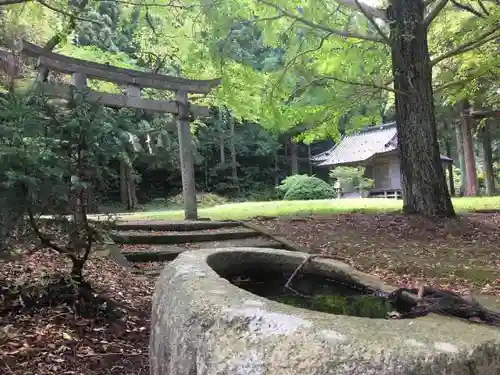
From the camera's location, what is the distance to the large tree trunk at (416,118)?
24.0 ft

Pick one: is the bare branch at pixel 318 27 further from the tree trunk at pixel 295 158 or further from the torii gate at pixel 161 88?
the tree trunk at pixel 295 158

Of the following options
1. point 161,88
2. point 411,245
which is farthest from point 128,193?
point 411,245

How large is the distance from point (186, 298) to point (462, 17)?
10969mm

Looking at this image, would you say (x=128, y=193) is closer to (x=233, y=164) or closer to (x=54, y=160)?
(x=233, y=164)

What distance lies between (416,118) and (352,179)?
54.2ft

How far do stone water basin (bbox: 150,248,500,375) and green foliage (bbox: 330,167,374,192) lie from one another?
870 inches

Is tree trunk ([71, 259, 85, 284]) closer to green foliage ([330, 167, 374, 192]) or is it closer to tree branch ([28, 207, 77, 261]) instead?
tree branch ([28, 207, 77, 261])

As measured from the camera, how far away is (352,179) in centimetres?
2373

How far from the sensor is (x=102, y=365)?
9.80 ft

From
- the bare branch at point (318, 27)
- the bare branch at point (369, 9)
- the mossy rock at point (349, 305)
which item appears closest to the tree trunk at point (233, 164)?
the bare branch at point (369, 9)

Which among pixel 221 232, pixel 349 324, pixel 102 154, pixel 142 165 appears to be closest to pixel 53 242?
pixel 102 154

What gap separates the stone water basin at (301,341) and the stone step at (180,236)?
451 cm

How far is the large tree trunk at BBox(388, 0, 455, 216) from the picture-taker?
7324 millimetres

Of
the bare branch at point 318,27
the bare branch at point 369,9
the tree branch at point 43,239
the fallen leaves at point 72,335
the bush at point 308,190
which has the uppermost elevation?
the bare branch at point 369,9
